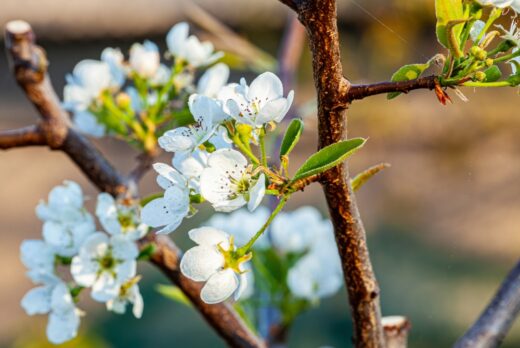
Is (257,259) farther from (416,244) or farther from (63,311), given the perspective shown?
(416,244)

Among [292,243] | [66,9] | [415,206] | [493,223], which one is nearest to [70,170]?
[66,9]

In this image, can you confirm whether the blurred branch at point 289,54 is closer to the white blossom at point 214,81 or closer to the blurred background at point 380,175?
the white blossom at point 214,81

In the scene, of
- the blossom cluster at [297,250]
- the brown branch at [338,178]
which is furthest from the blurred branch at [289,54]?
the brown branch at [338,178]

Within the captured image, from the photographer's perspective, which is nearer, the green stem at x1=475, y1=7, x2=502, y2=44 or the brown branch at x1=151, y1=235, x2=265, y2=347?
the green stem at x1=475, y1=7, x2=502, y2=44

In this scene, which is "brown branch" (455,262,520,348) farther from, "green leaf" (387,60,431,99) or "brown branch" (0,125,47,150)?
"brown branch" (0,125,47,150)

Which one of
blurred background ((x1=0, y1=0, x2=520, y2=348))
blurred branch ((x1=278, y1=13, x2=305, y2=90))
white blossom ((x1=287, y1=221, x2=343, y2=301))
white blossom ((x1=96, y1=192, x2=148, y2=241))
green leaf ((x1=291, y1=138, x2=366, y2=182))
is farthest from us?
blurred background ((x1=0, y1=0, x2=520, y2=348))

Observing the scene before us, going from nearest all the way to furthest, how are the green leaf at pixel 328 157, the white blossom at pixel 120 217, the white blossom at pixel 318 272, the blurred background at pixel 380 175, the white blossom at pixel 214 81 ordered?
the green leaf at pixel 328 157 < the white blossom at pixel 120 217 < the white blossom at pixel 214 81 < the white blossom at pixel 318 272 < the blurred background at pixel 380 175

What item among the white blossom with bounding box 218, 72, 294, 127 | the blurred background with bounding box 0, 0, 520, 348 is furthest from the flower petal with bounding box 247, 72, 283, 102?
the blurred background with bounding box 0, 0, 520, 348
